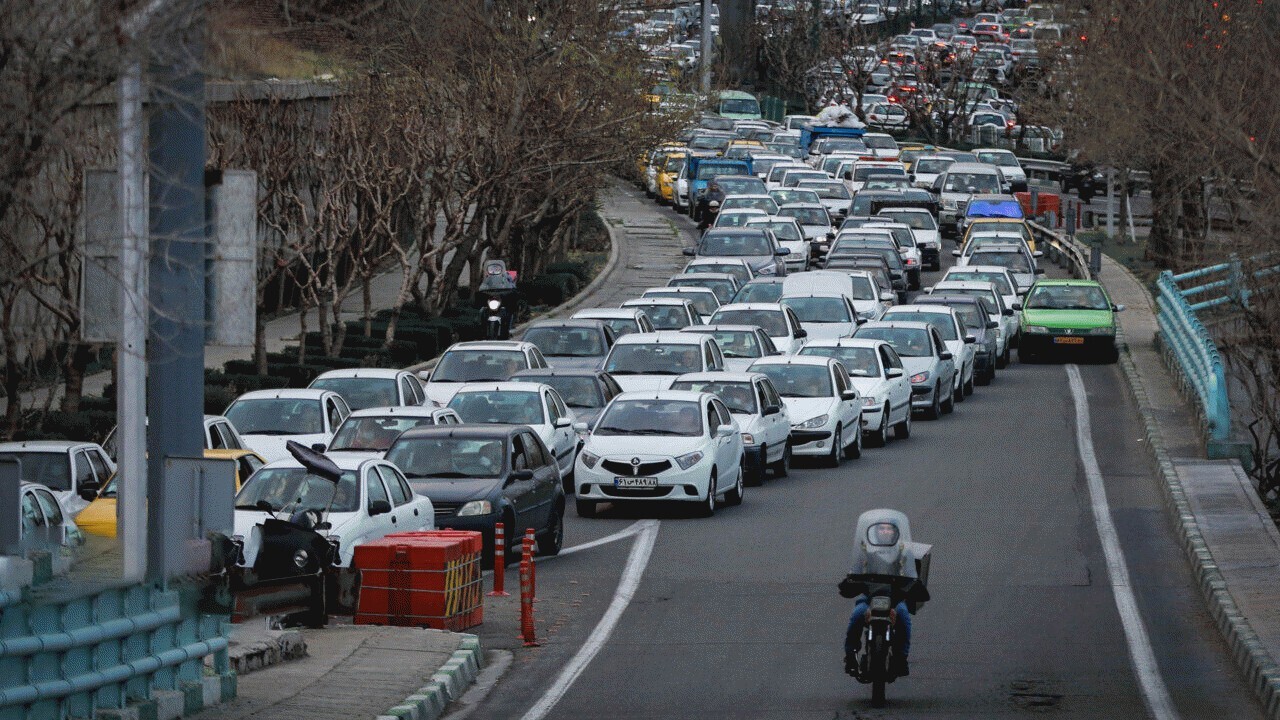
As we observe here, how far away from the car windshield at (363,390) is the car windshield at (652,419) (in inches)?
143

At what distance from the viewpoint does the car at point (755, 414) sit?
28.1 m

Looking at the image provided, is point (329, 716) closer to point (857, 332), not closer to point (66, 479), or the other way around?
point (66, 479)

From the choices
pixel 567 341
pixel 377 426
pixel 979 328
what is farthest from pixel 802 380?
pixel 979 328

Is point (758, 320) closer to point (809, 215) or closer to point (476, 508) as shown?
point (476, 508)

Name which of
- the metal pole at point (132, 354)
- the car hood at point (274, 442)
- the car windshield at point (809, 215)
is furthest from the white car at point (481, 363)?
the car windshield at point (809, 215)

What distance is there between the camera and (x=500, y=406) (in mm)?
27188

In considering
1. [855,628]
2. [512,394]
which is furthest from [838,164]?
[855,628]

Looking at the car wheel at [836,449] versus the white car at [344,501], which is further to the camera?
the car wheel at [836,449]

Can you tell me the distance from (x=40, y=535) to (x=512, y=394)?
43.8ft

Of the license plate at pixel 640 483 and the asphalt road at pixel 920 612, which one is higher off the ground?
the license plate at pixel 640 483

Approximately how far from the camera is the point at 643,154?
2130 inches

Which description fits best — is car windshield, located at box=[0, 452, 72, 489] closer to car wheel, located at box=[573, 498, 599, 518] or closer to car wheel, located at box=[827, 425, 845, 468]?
car wheel, located at box=[573, 498, 599, 518]

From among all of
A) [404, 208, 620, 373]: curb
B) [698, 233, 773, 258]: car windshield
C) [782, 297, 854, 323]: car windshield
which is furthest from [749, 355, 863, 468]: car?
[698, 233, 773, 258]: car windshield

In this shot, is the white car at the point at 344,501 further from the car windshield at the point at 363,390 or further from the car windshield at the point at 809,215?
the car windshield at the point at 809,215
